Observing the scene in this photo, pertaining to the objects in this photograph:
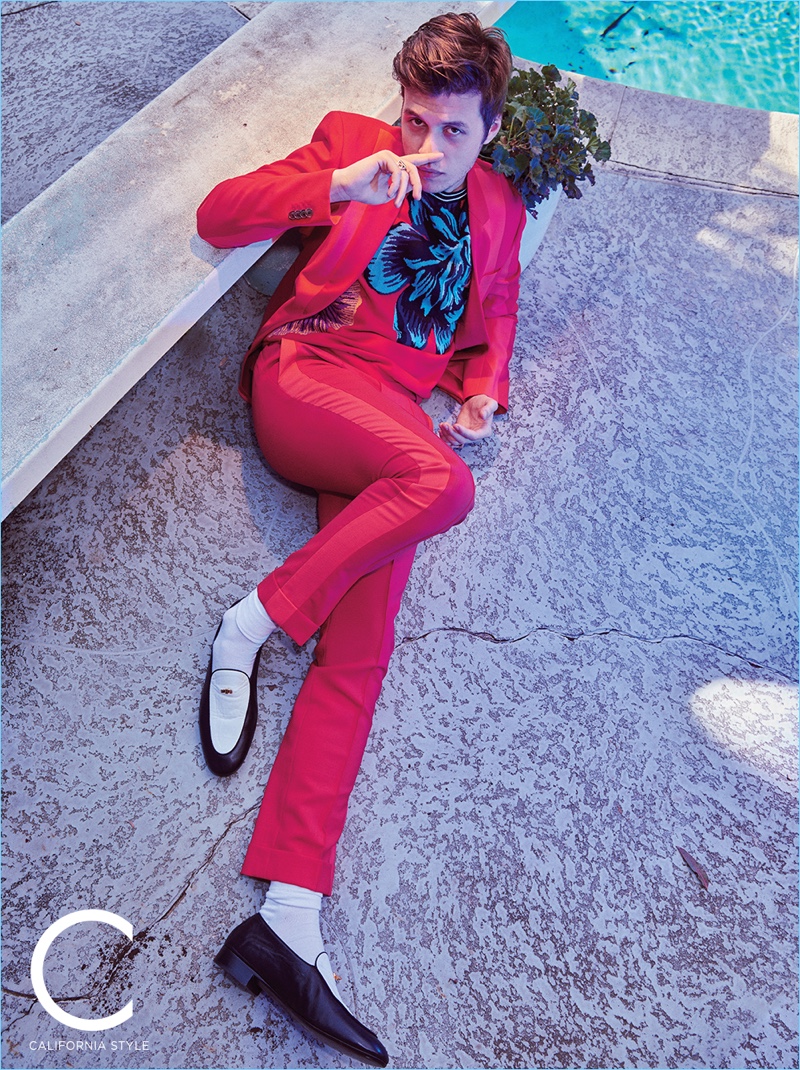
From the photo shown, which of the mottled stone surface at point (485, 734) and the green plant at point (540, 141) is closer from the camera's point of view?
the mottled stone surface at point (485, 734)

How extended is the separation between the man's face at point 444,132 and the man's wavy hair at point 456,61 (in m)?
0.02

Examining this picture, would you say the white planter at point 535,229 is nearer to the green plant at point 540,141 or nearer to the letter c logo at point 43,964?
the green plant at point 540,141

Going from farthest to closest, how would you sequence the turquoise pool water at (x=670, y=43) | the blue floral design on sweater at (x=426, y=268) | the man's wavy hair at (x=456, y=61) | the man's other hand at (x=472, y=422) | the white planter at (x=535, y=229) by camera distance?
the turquoise pool water at (x=670, y=43)
the white planter at (x=535, y=229)
the man's other hand at (x=472, y=422)
the blue floral design on sweater at (x=426, y=268)
the man's wavy hair at (x=456, y=61)

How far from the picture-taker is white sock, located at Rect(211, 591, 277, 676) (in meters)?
2.18

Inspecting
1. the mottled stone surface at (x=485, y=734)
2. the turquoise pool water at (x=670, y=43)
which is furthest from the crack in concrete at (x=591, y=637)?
the turquoise pool water at (x=670, y=43)

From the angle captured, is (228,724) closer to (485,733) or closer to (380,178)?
(485,733)

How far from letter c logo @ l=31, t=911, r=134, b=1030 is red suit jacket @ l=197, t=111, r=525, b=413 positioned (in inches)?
58.3

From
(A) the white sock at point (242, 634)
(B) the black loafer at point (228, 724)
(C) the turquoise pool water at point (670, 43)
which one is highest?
(C) the turquoise pool water at point (670, 43)

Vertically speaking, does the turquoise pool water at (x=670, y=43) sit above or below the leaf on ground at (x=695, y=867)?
above

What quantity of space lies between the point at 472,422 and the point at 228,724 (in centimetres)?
112

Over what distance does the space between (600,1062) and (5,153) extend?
3.37m

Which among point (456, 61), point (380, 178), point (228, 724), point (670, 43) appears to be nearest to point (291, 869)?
point (228, 724)

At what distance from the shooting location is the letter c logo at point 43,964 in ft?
6.54

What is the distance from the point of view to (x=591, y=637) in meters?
2.58
